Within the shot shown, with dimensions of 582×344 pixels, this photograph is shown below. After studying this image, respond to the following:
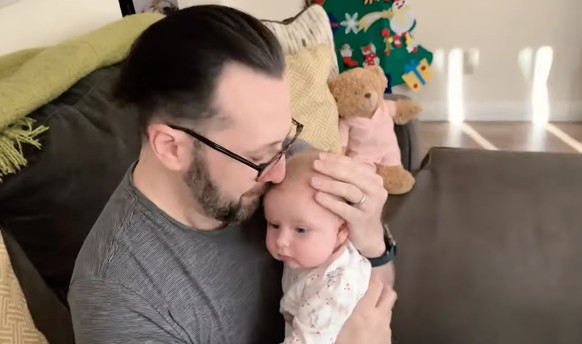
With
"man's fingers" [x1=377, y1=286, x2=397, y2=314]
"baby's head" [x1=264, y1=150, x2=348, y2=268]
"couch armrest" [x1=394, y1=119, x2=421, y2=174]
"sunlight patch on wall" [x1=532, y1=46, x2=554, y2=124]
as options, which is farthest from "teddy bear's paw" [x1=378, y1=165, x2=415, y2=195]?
"sunlight patch on wall" [x1=532, y1=46, x2=554, y2=124]

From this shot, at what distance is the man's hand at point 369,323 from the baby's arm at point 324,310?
0.01 metres

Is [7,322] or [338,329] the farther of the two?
[338,329]

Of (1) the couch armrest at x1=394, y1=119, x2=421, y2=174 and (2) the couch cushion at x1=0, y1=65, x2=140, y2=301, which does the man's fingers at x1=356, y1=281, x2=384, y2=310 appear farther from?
(1) the couch armrest at x1=394, y1=119, x2=421, y2=174

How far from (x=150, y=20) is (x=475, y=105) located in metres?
2.24

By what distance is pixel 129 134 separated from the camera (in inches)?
51.7

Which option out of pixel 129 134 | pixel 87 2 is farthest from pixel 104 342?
pixel 87 2

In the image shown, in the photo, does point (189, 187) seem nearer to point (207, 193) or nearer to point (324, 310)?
point (207, 193)

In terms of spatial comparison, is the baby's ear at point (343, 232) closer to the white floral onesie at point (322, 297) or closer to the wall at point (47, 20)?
the white floral onesie at point (322, 297)

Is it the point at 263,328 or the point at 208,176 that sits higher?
the point at 208,176

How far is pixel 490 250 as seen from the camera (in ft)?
5.34

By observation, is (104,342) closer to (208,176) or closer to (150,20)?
(208,176)

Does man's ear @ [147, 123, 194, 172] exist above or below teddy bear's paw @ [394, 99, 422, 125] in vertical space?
above

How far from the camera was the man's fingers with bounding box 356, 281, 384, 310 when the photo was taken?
1.18m

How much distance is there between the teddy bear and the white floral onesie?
80 cm
